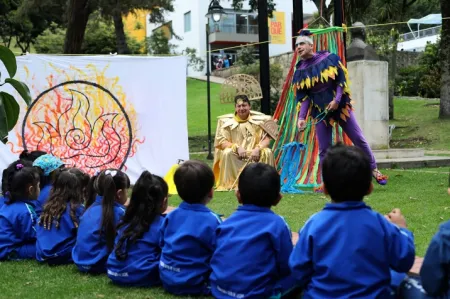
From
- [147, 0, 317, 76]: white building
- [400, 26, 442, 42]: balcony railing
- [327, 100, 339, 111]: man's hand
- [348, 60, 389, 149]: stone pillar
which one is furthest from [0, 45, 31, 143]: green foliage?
[400, 26, 442, 42]: balcony railing

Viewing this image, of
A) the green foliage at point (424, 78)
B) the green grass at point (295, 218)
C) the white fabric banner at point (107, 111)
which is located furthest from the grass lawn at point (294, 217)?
the green foliage at point (424, 78)

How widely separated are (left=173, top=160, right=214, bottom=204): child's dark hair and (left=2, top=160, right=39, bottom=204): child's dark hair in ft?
4.94

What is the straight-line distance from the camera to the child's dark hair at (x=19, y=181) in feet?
14.2

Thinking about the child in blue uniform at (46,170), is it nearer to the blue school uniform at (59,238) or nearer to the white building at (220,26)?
the blue school uniform at (59,238)

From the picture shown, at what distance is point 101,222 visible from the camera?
3.81 metres

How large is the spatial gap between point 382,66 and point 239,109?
3.55 metres

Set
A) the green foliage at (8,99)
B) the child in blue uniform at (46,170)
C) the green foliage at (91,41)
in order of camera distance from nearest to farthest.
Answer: the green foliage at (8,99)
the child in blue uniform at (46,170)
the green foliage at (91,41)

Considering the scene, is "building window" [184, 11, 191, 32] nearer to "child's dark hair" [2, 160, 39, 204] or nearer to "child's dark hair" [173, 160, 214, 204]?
"child's dark hair" [2, 160, 39, 204]

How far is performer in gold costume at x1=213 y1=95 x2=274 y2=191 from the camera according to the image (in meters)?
7.44

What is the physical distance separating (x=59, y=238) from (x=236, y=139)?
3730mm

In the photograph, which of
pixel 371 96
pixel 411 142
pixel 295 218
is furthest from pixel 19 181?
pixel 411 142

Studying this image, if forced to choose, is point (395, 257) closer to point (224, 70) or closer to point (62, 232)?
point (62, 232)

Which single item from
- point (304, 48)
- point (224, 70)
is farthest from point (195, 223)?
point (224, 70)

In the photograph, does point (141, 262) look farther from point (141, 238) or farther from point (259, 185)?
point (259, 185)
